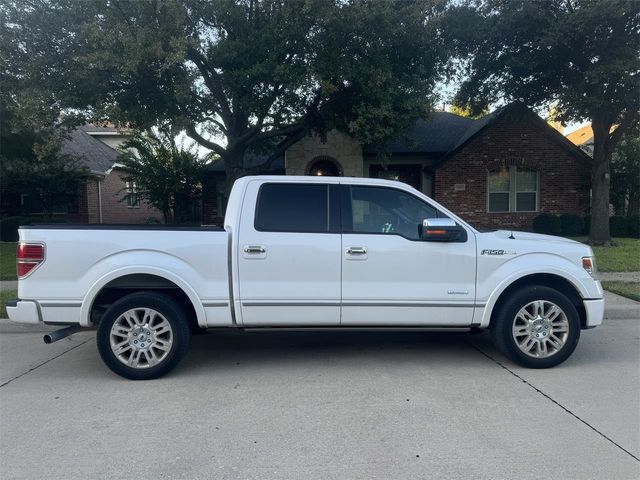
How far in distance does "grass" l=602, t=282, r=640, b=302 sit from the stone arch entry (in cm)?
1150

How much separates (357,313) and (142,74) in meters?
8.31

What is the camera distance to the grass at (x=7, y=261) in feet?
35.3

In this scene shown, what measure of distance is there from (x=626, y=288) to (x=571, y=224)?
33.2 ft

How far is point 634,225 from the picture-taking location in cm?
Result: 1823

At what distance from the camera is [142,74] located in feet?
35.6

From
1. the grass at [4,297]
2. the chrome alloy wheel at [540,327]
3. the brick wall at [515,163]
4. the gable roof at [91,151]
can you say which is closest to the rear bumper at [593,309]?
the chrome alloy wheel at [540,327]

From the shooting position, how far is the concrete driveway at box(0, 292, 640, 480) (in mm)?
3320

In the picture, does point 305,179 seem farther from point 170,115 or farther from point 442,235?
point 170,115

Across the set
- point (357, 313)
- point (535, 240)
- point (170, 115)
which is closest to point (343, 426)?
point (357, 313)

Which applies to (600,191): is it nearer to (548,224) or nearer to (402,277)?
(548,224)

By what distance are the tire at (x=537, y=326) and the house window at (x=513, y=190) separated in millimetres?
14585

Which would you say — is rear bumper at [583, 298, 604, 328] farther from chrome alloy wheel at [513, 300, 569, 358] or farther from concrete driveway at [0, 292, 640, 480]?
concrete driveway at [0, 292, 640, 480]

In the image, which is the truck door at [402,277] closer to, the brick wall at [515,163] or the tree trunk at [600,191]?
the tree trunk at [600,191]

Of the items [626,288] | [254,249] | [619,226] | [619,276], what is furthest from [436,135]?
[254,249]
